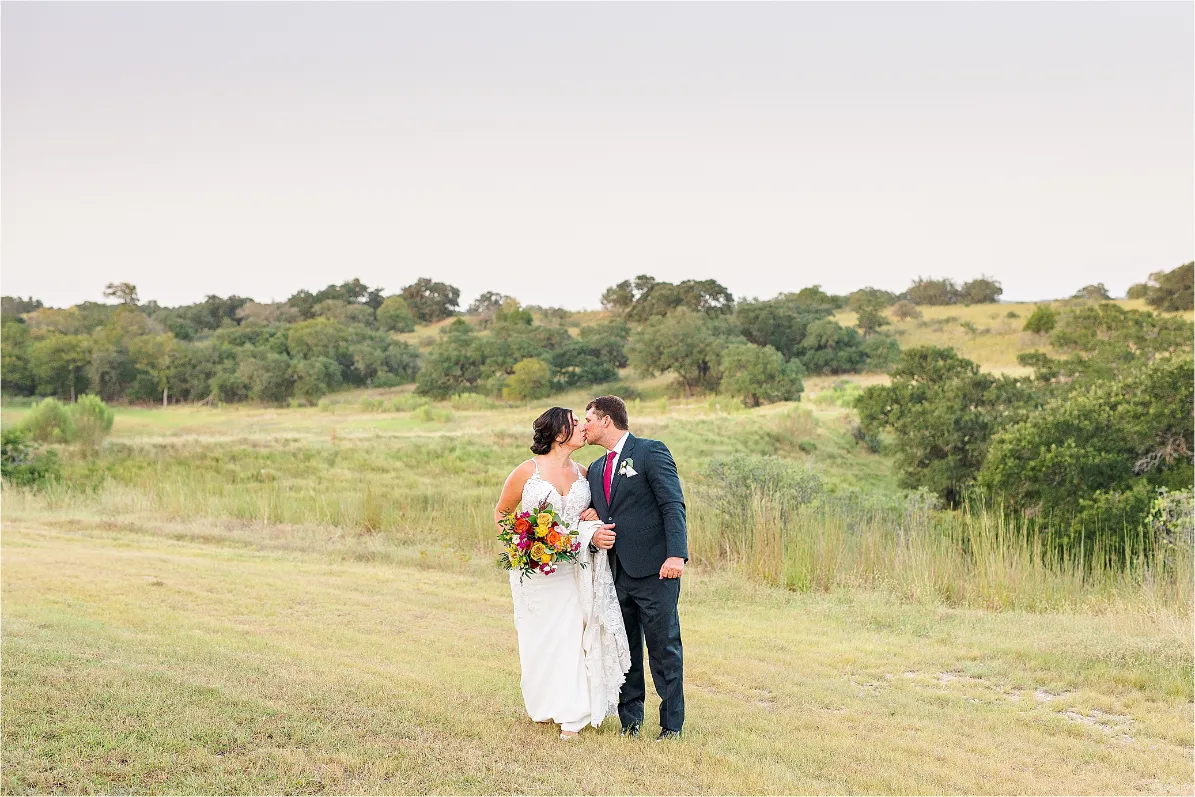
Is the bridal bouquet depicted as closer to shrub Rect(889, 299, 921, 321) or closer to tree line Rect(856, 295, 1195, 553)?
tree line Rect(856, 295, 1195, 553)

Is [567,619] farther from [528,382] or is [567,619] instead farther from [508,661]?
[528,382]

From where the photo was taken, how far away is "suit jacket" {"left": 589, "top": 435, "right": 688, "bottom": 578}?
18.4ft

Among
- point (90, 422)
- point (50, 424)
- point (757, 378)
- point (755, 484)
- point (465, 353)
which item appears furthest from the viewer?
point (465, 353)

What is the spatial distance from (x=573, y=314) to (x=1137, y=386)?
226 feet

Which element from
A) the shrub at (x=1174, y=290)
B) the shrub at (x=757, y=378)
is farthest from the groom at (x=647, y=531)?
the shrub at (x=1174, y=290)

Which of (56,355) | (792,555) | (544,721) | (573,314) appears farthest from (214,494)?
(573,314)

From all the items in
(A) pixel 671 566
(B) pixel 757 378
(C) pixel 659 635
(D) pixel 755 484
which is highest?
(B) pixel 757 378

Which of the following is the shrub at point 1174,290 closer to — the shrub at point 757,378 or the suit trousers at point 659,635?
the shrub at point 757,378

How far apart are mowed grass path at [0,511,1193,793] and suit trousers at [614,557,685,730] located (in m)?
0.25

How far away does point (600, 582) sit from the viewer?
18.8 ft

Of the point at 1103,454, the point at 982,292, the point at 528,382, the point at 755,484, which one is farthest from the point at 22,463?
the point at 982,292

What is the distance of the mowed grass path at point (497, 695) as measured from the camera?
498 cm

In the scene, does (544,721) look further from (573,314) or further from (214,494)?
(573,314)

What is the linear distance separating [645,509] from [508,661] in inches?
105
